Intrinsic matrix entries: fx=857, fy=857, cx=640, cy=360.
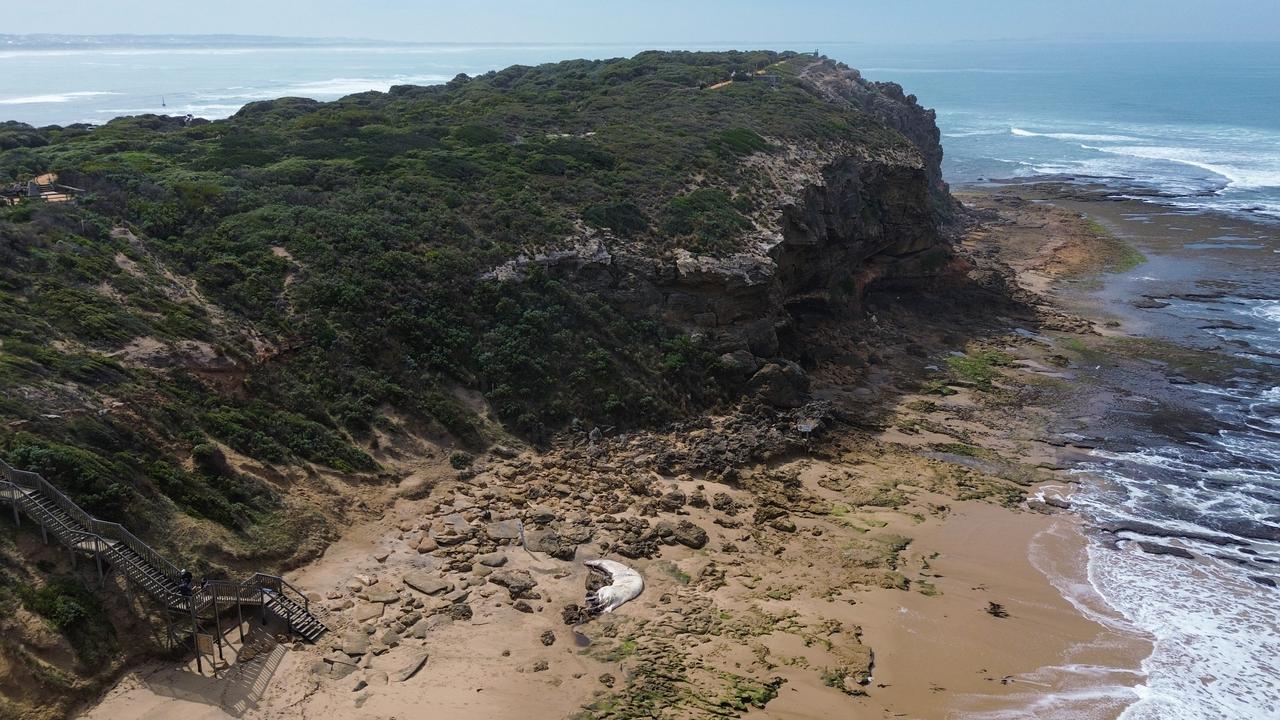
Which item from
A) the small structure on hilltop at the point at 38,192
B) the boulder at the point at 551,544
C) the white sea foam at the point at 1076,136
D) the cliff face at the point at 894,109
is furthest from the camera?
the white sea foam at the point at 1076,136

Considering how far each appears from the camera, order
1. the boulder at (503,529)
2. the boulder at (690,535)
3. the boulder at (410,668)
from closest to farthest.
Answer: the boulder at (410,668)
the boulder at (503,529)
the boulder at (690,535)

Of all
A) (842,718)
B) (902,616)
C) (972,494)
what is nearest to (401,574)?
(842,718)

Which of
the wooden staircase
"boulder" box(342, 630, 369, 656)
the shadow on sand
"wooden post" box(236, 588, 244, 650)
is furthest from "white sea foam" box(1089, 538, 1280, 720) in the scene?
the wooden staircase

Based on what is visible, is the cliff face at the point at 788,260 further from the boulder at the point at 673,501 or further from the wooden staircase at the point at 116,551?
the wooden staircase at the point at 116,551

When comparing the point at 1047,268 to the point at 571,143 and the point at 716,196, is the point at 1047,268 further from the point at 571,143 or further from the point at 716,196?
the point at 571,143

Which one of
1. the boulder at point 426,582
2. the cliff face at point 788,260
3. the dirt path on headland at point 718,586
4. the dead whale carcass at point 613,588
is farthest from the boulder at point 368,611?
A: the cliff face at point 788,260

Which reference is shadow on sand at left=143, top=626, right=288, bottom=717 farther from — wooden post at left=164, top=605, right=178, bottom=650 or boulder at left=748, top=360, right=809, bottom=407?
boulder at left=748, top=360, right=809, bottom=407
